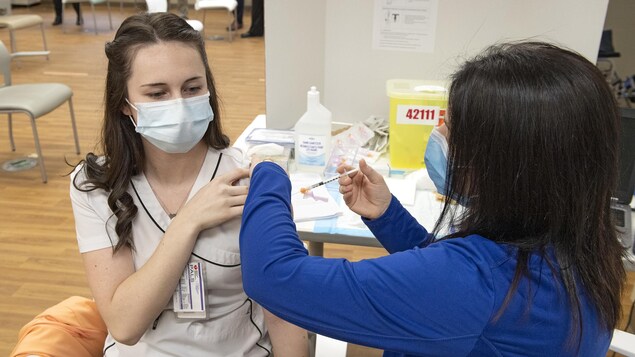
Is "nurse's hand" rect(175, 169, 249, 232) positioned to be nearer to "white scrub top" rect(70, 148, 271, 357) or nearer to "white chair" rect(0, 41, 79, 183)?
→ "white scrub top" rect(70, 148, 271, 357)

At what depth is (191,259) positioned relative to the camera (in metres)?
1.17

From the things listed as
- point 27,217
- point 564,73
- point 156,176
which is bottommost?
point 27,217

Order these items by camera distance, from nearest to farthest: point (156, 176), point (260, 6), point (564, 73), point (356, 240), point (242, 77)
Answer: point (564, 73)
point (156, 176)
point (356, 240)
point (242, 77)
point (260, 6)

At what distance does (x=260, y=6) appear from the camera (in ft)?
24.3

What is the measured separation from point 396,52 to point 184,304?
1.25m

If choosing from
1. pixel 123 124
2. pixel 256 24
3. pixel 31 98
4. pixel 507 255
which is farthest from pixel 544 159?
pixel 256 24

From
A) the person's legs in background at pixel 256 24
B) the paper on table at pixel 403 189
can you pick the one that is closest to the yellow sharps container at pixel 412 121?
the paper on table at pixel 403 189

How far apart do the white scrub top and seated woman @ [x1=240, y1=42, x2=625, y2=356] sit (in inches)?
16.2

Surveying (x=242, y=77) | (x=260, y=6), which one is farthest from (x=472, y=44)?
(x=260, y=6)

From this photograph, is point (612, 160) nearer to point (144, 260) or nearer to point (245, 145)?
point (144, 260)

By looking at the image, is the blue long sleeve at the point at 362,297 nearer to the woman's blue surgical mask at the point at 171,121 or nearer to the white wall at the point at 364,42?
the woman's blue surgical mask at the point at 171,121

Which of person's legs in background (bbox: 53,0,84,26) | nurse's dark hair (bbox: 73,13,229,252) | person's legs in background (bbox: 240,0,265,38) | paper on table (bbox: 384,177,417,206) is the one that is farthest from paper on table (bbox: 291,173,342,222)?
person's legs in background (bbox: 53,0,84,26)

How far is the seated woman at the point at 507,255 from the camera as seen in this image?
2.31ft

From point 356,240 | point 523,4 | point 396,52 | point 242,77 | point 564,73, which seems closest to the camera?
point 564,73
